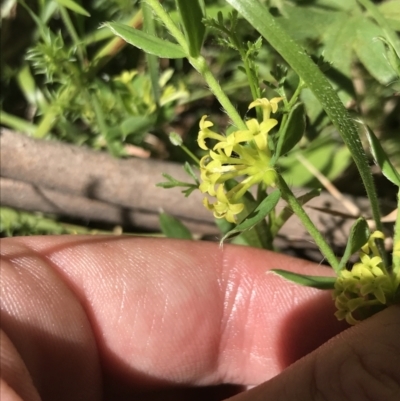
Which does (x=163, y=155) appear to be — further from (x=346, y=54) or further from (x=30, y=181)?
(x=346, y=54)

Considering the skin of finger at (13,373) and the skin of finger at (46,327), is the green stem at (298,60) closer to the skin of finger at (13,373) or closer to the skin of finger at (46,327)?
the skin of finger at (13,373)

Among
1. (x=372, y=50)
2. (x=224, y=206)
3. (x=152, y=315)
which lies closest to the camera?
(x=224, y=206)

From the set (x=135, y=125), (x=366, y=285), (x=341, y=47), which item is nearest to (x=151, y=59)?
(x=135, y=125)

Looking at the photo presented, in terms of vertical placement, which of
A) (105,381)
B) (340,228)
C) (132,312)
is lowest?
(105,381)

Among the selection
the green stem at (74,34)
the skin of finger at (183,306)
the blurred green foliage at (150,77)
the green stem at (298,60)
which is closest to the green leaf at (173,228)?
the skin of finger at (183,306)

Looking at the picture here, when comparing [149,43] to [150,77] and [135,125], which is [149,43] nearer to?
[150,77]

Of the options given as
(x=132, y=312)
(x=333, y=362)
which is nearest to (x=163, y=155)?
(x=132, y=312)

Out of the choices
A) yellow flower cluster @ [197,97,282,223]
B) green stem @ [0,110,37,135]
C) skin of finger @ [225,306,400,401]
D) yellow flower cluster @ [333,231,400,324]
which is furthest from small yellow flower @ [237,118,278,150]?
green stem @ [0,110,37,135]

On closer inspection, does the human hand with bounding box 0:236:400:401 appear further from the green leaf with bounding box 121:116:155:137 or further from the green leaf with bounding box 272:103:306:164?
the green leaf with bounding box 272:103:306:164
